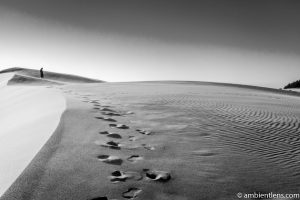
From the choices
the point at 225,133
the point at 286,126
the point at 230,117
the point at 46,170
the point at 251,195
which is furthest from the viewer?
the point at 230,117

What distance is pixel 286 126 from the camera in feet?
22.3

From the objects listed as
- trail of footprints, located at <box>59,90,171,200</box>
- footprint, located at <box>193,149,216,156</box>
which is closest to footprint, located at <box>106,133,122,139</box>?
trail of footprints, located at <box>59,90,171,200</box>

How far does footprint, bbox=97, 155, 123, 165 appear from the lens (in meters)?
4.09

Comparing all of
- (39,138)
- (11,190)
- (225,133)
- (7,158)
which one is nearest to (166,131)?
(225,133)

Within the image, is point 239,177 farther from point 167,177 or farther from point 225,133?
point 225,133

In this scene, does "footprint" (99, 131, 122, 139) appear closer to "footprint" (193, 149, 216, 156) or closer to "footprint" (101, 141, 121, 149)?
"footprint" (101, 141, 121, 149)

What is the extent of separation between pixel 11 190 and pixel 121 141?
2275 millimetres

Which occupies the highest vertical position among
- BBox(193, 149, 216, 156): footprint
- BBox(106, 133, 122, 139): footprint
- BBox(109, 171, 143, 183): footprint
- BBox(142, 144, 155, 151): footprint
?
BBox(106, 133, 122, 139): footprint

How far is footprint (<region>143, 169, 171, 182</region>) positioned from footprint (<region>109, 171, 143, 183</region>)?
0.11 m

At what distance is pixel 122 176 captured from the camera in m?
3.66

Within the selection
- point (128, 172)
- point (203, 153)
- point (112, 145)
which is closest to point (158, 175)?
point (128, 172)

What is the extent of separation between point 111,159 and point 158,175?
75cm

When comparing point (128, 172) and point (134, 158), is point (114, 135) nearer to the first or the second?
point (134, 158)

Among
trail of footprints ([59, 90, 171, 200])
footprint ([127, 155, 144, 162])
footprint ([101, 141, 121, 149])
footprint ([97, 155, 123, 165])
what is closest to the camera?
trail of footprints ([59, 90, 171, 200])
